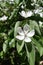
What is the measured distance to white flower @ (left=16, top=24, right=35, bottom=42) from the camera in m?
1.62

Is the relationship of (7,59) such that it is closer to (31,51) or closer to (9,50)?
(9,50)

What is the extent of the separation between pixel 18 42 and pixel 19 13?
1.09 ft

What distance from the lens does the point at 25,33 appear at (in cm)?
171

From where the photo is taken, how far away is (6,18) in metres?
1.88

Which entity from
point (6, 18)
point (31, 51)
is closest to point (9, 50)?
point (6, 18)

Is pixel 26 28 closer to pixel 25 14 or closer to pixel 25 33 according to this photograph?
pixel 25 33

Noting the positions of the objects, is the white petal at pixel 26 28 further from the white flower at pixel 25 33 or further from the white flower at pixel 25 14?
the white flower at pixel 25 14

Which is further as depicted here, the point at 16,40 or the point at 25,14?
the point at 25,14

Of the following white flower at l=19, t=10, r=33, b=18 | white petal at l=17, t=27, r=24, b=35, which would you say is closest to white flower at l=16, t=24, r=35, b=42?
white petal at l=17, t=27, r=24, b=35

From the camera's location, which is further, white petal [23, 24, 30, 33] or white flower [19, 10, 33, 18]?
white flower [19, 10, 33, 18]

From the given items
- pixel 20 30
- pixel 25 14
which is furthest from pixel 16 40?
pixel 25 14

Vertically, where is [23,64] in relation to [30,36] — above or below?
below

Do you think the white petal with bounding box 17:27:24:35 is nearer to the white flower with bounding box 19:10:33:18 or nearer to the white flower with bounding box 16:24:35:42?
the white flower with bounding box 16:24:35:42

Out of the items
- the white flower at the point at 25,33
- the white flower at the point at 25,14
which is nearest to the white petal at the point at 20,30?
the white flower at the point at 25,33
